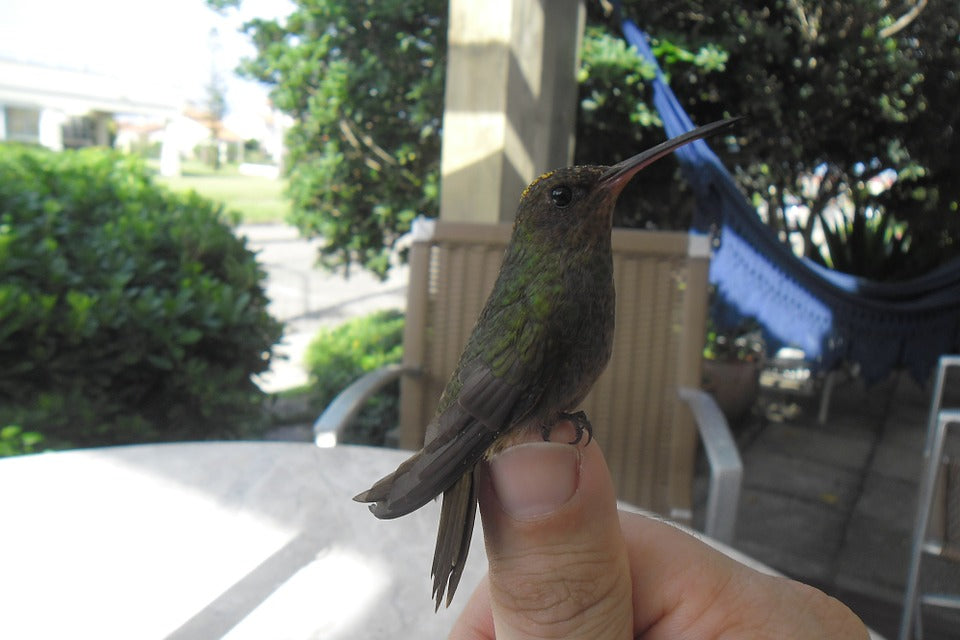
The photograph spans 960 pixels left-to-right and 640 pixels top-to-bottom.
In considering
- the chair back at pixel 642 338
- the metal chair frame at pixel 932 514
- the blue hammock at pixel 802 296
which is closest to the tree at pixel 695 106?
the blue hammock at pixel 802 296

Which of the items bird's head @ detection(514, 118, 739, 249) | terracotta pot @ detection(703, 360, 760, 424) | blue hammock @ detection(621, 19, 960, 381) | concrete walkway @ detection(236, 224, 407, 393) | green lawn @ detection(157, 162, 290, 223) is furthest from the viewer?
green lawn @ detection(157, 162, 290, 223)

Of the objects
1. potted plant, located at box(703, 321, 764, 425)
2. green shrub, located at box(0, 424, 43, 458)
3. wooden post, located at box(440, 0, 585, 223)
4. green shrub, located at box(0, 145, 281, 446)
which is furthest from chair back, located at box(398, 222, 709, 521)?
potted plant, located at box(703, 321, 764, 425)

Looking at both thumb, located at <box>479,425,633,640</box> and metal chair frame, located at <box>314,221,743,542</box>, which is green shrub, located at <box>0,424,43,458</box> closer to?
metal chair frame, located at <box>314,221,743,542</box>

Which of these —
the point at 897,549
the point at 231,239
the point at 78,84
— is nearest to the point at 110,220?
the point at 231,239

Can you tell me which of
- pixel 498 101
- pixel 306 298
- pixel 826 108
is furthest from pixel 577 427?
pixel 306 298

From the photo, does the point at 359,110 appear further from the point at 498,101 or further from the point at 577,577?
the point at 577,577
